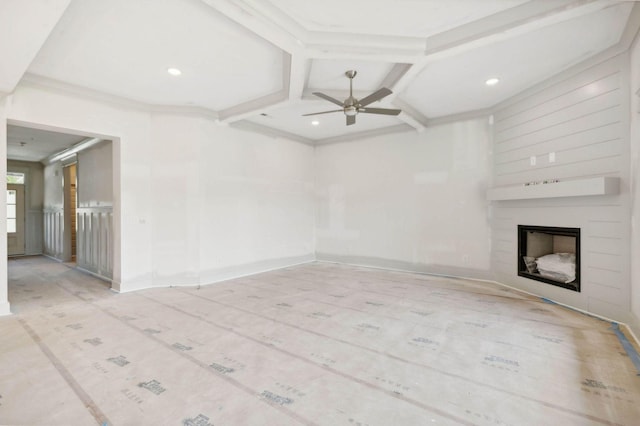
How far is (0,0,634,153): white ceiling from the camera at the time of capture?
2.58 metres

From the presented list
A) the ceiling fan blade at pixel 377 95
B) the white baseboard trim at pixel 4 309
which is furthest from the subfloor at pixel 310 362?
the ceiling fan blade at pixel 377 95

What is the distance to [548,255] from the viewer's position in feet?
14.7

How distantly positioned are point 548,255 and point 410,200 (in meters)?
2.45

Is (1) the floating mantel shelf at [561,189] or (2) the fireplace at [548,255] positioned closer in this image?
(1) the floating mantel shelf at [561,189]

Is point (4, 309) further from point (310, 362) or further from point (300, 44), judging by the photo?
point (300, 44)

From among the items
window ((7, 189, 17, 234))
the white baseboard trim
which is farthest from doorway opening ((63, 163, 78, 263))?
the white baseboard trim

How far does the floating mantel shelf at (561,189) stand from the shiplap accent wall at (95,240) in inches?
256

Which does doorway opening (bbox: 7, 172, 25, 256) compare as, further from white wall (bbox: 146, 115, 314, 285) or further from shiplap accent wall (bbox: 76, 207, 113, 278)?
white wall (bbox: 146, 115, 314, 285)

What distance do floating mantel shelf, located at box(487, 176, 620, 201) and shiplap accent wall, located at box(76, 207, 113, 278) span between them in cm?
651

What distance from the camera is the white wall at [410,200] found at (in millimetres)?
5395

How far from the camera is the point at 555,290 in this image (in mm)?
4035

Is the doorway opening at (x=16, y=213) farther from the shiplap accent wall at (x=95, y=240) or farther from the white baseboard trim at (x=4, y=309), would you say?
the white baseboard trim at (x=4, y=309)

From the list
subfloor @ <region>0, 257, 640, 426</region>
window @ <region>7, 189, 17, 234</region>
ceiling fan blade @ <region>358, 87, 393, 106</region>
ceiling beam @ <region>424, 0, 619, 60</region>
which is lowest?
subfloor @ <region>0, 257, 640, 426</region>

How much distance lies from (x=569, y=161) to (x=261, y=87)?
420cm
